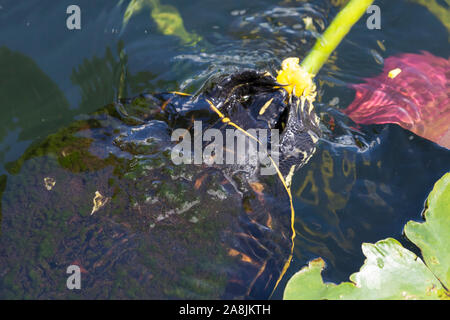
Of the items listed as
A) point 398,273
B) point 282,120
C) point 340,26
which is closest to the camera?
point 398,273

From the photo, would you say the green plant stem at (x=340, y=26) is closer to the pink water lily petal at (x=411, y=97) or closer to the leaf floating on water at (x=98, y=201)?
the pink water lily petal at (x=411, y=97)

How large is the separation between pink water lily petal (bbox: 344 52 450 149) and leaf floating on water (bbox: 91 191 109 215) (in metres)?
1.10

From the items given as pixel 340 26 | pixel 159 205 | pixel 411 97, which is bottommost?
pixel 159 205

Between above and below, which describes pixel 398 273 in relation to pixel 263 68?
below

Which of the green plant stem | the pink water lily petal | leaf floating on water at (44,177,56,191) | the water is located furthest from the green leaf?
leaf floating on water at (44,177,56,191)

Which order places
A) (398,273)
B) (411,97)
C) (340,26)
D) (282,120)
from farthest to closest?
(411,97) → (340,26) → (282,120) → (398,273)

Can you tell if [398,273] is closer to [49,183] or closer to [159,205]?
[159,205]

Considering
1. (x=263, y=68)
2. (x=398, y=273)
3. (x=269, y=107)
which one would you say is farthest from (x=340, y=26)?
(x=398, y=273)

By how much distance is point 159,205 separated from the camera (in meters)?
1.21

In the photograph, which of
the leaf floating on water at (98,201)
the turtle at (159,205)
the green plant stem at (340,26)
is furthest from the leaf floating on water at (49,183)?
the green plant stem at (340,26)

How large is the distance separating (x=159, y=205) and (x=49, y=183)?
0.37m

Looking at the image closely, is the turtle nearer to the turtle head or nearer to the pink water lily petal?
the turtle head

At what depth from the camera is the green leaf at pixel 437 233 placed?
1.18m

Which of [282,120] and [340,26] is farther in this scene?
[340,26]
